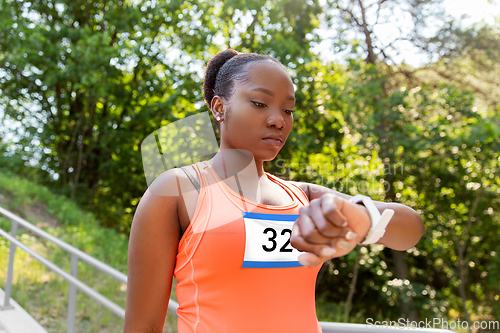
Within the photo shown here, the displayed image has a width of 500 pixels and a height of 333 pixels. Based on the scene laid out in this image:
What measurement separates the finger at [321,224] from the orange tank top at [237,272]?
0.97 ft

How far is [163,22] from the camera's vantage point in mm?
8602

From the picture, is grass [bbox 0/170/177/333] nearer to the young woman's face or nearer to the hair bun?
the hair bun

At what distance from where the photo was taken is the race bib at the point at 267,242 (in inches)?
34.8

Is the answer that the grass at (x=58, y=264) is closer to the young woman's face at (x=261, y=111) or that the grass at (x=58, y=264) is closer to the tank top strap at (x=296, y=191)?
the tank top strap at (x=296, y=191)

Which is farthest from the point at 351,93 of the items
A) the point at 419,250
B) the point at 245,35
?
the point at 419,250

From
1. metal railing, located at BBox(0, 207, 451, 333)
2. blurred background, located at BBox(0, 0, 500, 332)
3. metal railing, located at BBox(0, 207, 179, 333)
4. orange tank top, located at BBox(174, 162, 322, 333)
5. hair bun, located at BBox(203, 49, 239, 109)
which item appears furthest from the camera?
blurred background, located at BBox(0, 0, 500, 332)

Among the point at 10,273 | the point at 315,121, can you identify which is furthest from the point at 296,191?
the point at 315,121

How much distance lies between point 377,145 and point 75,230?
5.86 m

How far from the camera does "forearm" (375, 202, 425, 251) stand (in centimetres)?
100

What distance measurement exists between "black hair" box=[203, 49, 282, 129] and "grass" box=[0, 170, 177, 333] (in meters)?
4.12

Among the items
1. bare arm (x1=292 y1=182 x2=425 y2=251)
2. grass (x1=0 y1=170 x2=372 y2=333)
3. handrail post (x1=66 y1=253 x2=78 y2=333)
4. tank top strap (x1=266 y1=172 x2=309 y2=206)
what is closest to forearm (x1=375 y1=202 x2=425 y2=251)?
bare arm (x1=292 y1=182 x2=425 y2=251)

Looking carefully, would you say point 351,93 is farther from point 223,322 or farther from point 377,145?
point 223,322

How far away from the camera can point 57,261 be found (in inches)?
214

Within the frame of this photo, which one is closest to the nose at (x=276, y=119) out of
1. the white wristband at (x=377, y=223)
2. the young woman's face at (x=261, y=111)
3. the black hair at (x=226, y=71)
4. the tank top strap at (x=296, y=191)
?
the young woman's face at (x=261, y=111)
